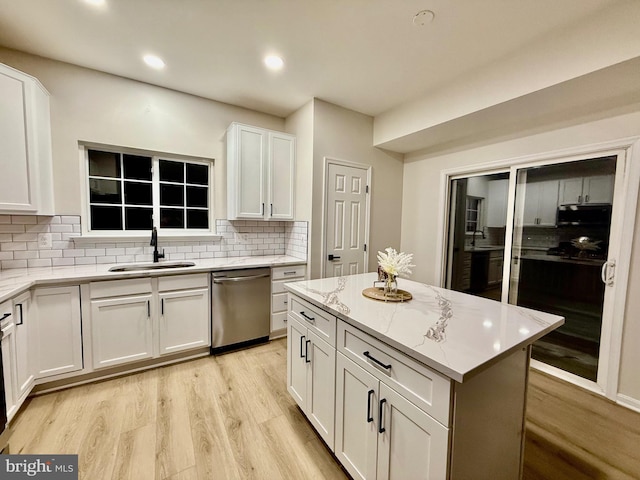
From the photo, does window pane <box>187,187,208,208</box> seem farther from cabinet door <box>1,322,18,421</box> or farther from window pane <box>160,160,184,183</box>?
cabinet door <box>1,322,18,421</box>

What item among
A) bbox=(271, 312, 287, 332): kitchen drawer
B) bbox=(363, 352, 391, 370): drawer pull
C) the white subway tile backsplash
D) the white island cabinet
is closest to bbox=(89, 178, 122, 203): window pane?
the white subway tile backsplash

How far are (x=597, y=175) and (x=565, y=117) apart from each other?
0.57 m

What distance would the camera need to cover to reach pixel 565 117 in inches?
92.8

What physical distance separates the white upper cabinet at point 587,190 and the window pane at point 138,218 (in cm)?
418

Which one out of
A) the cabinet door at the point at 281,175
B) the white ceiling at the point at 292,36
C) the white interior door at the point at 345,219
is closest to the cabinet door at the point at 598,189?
the white ceiling at the point at 292,36

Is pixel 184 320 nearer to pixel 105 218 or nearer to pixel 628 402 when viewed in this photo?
pixel 105 218

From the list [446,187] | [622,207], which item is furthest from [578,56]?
[446,187]

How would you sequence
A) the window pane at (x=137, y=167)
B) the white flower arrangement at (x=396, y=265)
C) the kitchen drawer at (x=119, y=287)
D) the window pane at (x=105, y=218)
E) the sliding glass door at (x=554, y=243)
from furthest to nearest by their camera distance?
the window pane at (x=137, y=167), the window pane at (x=105, y=218), the sliding glass door at (x=554, y=243), the kitchen drawer at (x=119, y=287), the white flower arrangement at (x=396, y=265)

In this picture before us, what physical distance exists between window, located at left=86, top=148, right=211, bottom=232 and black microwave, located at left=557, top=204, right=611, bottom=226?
3.73 meters

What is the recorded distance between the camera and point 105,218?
2.77 m

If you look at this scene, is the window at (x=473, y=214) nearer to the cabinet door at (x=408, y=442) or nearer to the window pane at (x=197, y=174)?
the cabinet door at (x=408, y=442)

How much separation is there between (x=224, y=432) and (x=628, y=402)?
3056 millimetres

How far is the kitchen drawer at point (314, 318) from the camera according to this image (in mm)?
1497

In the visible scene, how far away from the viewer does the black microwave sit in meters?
2.24
